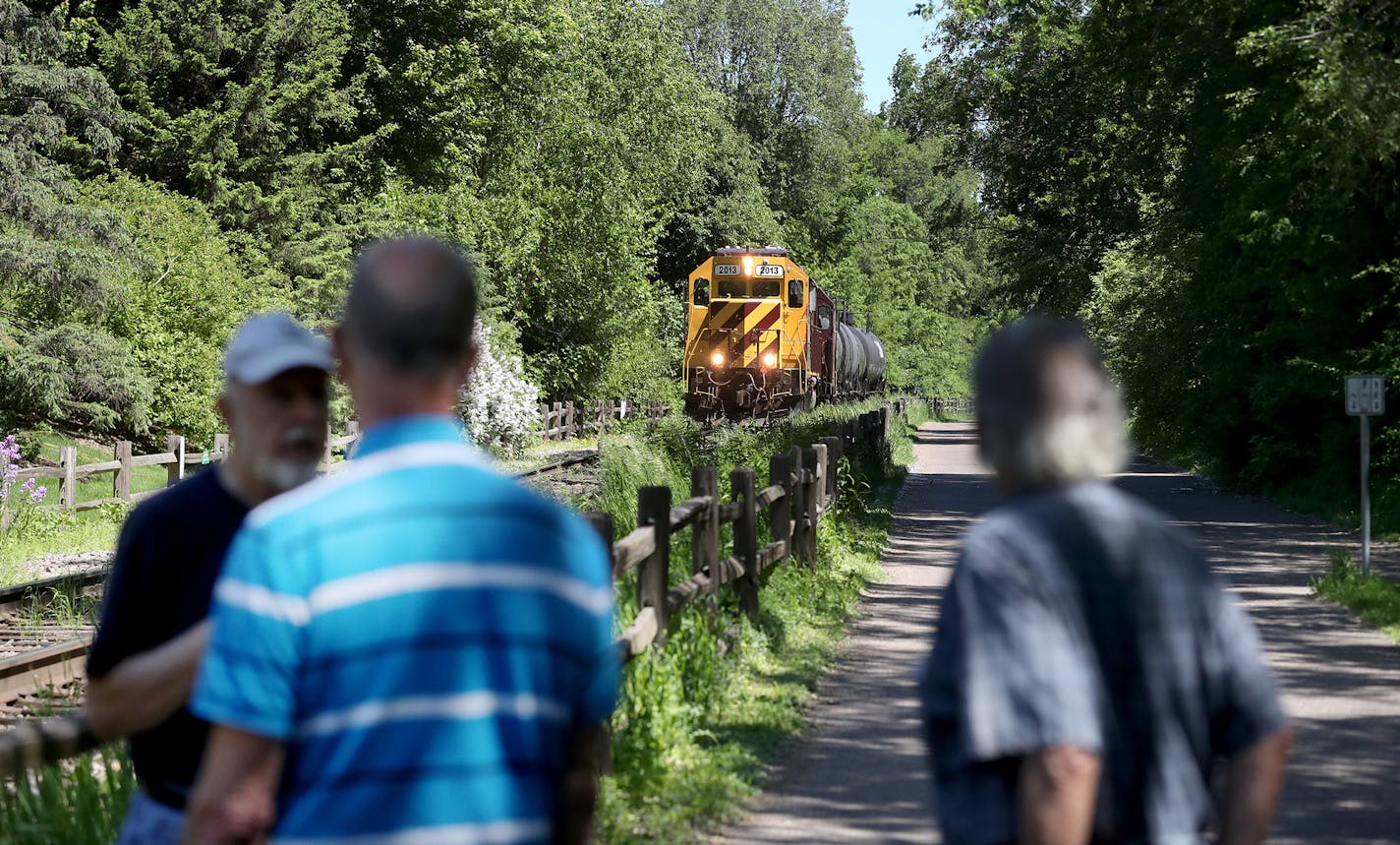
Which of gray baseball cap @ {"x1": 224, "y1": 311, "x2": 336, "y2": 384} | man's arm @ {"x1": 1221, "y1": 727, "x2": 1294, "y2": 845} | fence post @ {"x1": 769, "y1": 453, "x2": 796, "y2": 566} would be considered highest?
gray baseball cap @ {"x1": 224, "y1": 311, "x2": 336, "y2": 384}

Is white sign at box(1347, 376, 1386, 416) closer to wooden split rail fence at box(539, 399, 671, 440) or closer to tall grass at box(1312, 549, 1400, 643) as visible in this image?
tall grass at box(1312, 549, 1400, 643)

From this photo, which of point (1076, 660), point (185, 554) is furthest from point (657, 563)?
point (1076, 660)

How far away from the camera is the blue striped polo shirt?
2346 millimetres

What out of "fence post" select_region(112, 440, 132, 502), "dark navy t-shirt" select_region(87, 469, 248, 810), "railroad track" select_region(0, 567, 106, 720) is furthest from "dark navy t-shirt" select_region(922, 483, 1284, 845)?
"fence post" select_region(112, 440, 132, 502)

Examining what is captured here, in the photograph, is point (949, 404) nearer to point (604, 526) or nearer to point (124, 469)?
point (124, 469)

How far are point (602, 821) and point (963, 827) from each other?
13.8ft

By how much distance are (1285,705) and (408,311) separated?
8.63m

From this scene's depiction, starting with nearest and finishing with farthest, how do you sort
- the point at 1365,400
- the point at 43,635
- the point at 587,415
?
the point at 43,635 < the point at 1365,400 < the point at 587,415

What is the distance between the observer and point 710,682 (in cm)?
952

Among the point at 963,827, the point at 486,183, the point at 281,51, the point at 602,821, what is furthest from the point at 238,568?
the point at 486,183

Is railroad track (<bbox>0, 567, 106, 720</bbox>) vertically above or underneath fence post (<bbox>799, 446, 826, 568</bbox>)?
underneath

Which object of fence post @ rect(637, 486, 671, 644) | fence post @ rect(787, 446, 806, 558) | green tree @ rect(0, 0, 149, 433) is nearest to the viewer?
fence post @ rect(637, 486, 671, 644)

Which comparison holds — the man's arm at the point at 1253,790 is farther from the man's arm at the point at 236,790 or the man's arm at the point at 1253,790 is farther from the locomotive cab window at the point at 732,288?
the locomotive cab window at the point at 732,288

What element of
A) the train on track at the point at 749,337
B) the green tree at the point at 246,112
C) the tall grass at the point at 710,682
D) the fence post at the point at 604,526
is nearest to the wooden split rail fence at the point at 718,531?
the fence post at the point at 604,526
